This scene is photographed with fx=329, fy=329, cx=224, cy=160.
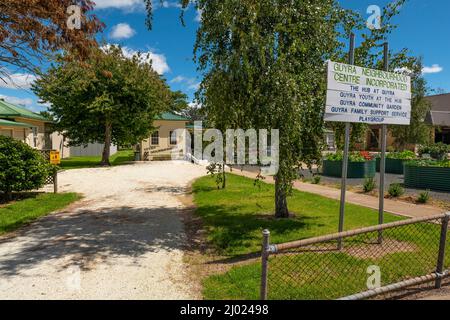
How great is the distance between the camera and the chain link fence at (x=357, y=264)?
4223mm

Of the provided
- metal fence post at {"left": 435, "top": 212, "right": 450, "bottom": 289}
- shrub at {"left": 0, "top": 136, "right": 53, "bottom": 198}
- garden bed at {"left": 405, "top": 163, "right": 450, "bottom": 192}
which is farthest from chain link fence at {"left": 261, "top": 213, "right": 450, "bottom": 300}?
shrub at {"left": 0, "top": 136, "right": 53, "bottom": 198}

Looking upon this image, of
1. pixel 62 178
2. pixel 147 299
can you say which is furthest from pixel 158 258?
pixel 62 178

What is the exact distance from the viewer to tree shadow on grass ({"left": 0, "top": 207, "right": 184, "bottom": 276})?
5809 mm

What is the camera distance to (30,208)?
999cm

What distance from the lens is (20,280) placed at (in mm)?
4848

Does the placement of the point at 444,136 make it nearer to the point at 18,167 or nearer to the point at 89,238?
the point at 18,167

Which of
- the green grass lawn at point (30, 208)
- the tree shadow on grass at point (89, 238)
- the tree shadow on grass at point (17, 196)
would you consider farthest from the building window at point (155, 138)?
the tree shadow on grass at point (89, 238)

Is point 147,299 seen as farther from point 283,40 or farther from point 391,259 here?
point 283,40

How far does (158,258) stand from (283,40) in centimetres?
502

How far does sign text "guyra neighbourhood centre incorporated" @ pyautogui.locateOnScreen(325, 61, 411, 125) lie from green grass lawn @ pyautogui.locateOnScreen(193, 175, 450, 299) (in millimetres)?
2461

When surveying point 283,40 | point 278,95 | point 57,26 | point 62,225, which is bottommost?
point 62,225

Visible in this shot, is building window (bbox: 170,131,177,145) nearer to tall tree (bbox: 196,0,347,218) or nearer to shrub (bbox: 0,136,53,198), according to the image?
shrub (bbox: 0,136,53,198)
